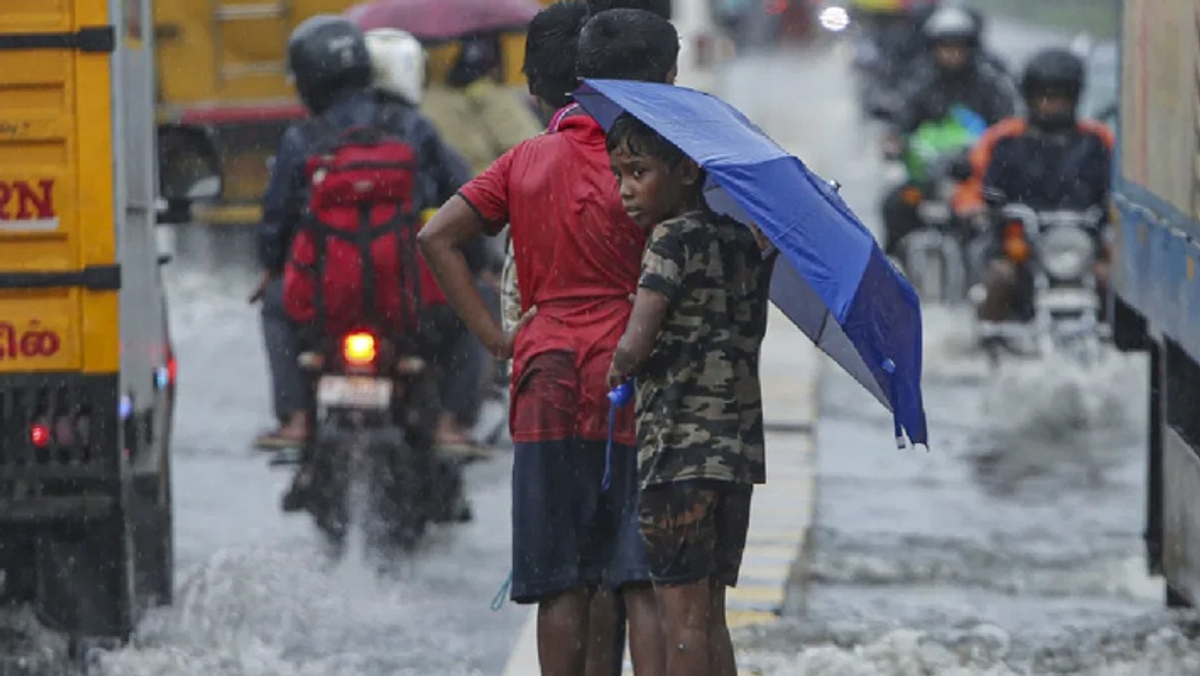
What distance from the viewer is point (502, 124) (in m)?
13.2

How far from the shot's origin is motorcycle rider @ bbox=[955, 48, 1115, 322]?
15555 mm

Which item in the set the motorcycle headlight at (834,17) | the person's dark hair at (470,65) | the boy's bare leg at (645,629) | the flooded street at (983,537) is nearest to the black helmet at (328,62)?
the flooded street at (983,537)

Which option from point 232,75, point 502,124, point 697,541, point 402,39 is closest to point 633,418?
point 697,541

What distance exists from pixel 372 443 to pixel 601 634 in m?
3.56

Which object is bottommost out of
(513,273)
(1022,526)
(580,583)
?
(1022,526)

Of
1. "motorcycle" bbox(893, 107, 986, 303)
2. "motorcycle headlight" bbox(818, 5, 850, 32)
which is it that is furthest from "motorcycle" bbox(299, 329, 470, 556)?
"motorcycle" bbox(893, 107, 986, 303)

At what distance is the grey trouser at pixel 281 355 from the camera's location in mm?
10094

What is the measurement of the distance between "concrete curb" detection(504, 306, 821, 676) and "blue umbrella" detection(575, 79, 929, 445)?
1.69 metres

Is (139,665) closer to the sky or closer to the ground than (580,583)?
closer to the ground

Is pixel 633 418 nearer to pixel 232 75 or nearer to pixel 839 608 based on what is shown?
pixel 839 608

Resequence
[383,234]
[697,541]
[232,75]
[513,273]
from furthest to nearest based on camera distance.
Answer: [232,75] < [383,234] < [513,273] < [697,541]

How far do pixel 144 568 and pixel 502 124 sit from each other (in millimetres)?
4758

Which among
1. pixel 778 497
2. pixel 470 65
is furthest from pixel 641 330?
pixel 470 65

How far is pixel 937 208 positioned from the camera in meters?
19.0
